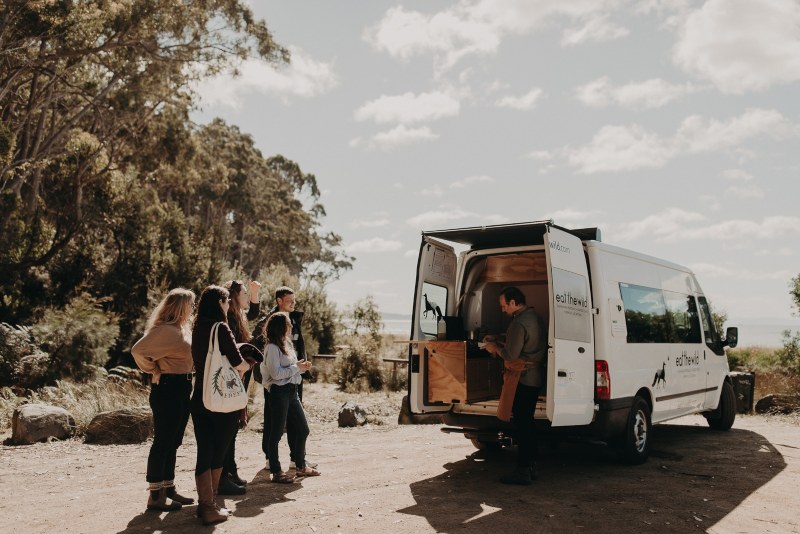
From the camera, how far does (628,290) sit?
7.66 meters

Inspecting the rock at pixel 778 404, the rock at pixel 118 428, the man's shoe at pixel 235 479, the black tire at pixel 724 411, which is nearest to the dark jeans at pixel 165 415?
the man's shoe at pixel 235 479

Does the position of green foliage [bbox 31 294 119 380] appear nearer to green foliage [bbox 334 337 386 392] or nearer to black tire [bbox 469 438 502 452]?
green foliage [bbox 334 337 386 392]

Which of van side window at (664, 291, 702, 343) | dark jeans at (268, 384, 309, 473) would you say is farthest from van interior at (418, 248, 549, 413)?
van side window at (664, 291, 702, 343)

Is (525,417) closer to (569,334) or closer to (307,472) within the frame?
(569,334)

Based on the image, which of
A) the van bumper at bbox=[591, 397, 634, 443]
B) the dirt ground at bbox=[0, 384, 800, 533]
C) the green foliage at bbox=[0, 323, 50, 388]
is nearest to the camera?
the dirt ground at bbox=[0, 384, 800, 533]

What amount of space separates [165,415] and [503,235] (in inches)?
151

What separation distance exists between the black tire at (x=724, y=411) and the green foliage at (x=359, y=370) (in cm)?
814

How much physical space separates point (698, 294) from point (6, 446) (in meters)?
9.36

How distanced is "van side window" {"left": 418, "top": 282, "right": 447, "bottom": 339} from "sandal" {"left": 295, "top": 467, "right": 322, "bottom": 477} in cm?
181

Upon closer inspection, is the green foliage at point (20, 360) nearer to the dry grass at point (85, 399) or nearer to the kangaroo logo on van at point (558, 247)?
the dry grass at point (85, 399)

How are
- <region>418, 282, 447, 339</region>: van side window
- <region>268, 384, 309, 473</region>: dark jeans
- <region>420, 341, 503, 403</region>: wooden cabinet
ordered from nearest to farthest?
<region>268, 384, 309, 473</region>: dark jeans → <region>420, 341, 503, 403</region>: wooden cabinet → <region>418, 282, 447, 339</region>: van side window

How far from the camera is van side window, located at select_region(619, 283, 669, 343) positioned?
7.57 metres

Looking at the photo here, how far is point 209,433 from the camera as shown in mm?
5297

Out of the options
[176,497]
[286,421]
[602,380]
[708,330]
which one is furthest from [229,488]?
[708,330]
